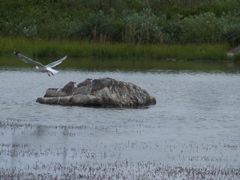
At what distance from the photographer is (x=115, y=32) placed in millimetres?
41219

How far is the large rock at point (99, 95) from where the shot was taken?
18297mm

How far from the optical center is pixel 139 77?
28328mm

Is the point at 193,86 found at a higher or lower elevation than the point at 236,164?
lower

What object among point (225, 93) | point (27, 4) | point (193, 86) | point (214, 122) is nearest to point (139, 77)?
point (193, 86)

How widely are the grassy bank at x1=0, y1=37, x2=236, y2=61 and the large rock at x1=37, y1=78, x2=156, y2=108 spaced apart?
17.4 m

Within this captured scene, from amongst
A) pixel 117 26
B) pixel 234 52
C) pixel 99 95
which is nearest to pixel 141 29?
pixel 117 26

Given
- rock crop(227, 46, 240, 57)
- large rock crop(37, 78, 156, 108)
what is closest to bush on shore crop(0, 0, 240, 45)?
rock crop(227, 46, 240, 57)

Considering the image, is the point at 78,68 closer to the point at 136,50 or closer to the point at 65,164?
the point at 136,50

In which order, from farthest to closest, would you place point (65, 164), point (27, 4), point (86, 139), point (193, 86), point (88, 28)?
1. point (27, 4)
2. point (88, 28)
3. point (193, 86)
4. point (86, 139)
5. point (65, 164)

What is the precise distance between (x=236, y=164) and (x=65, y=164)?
2810mm

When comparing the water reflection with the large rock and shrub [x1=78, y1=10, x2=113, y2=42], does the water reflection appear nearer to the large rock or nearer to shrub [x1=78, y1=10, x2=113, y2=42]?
shrub [x1=78, y1=10, x2=113, y2=42]

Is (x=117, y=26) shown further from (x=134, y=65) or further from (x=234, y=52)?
(x=134, y=65)

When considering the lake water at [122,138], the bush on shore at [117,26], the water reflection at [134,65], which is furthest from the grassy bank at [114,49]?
the lake water at [122,138]

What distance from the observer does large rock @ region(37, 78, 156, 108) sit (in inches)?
720
